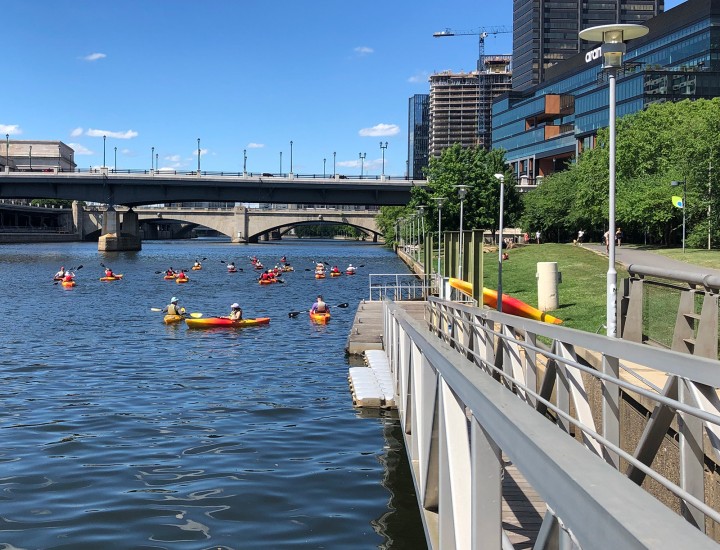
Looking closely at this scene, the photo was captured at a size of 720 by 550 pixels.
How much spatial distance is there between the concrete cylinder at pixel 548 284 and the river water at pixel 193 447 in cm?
681

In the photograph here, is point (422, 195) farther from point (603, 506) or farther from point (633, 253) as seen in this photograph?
point (603, 506)

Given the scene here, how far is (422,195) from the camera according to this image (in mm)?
77250

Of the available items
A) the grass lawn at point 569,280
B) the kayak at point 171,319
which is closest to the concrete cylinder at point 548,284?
the grass lawn at point 569,280

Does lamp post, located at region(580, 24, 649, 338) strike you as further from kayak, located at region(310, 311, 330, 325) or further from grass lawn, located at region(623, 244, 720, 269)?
grass lawn, located at region(623, 244, 720, 269)

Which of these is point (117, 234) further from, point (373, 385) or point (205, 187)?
point (373, 385)

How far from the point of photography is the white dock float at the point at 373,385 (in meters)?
17.1

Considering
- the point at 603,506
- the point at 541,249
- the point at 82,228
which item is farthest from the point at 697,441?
the point at 82,228

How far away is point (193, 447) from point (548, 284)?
55.2ft

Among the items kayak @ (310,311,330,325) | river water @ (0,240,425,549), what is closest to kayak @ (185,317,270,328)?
river water @ (0,240,425,549)

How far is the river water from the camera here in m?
10.3

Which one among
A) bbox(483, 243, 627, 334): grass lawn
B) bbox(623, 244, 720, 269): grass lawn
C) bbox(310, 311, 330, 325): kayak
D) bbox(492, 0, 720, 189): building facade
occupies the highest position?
bbox(492, 0, 720, 189): building facade

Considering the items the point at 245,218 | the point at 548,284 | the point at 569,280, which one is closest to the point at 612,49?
the point at 548,284

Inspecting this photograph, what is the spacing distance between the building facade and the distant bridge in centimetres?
2156

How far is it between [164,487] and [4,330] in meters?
22.2
